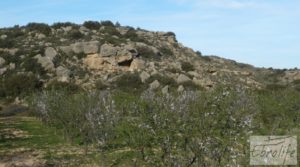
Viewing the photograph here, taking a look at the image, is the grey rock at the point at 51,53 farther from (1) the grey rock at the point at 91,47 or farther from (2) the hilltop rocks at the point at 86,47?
(1) the grey rock at the point at 91,47

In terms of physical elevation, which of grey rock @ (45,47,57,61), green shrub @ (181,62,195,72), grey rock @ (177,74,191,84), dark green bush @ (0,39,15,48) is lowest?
grey rock @ (177,74,191,84)

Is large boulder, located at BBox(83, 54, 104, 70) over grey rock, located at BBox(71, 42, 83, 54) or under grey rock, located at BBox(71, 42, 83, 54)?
under

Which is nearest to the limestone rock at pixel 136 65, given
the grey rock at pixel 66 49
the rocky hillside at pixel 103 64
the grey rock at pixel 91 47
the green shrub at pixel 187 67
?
the rocky hillside at pixel 103 64

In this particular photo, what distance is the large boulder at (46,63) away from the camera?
6016cm

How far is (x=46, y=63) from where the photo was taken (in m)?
60.5

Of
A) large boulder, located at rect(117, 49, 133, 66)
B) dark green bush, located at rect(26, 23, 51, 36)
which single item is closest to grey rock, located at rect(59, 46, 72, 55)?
large boulder, located at rect(117, 49, 133, 66)

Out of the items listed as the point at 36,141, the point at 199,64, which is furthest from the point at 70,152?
the point at 199,64

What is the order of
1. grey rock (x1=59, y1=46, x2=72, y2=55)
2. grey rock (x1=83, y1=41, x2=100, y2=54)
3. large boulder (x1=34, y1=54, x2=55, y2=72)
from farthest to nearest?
grey rock (x1=59, y1=46, x2=72, y2=55), grey rock (x1=83, y1=41, x2=100, y2=54), large boulder (x1=34, y1=54, x2=55, y2=72)

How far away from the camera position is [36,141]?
89.3ft

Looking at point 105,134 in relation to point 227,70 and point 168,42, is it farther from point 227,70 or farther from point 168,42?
point 168,42

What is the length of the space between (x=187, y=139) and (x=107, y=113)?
9.94 metres

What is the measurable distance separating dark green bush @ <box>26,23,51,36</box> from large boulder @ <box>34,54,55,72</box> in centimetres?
1477

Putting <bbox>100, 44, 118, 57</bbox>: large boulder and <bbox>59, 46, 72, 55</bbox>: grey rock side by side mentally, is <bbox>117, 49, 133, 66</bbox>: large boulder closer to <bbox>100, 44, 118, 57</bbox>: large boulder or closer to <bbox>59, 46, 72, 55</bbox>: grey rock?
<bbox>100, 44, 118, 57</bbox>: large boulder

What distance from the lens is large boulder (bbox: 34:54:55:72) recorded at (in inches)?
2369
